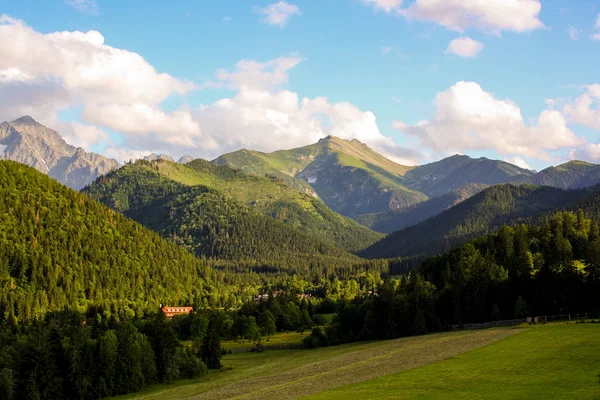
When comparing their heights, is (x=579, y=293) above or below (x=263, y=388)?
above

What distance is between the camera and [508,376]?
65938mm

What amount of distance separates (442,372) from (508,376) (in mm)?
8937

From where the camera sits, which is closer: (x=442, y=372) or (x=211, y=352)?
(x=442, y=372)

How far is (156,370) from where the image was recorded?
375 feet

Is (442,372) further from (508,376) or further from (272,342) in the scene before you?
(272,342)

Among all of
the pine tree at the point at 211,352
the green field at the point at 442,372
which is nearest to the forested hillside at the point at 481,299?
the green field at the point at 442,372

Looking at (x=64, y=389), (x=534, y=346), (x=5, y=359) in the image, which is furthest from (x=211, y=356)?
(x=534, y=346)

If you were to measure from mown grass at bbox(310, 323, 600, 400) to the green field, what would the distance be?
0.31ft

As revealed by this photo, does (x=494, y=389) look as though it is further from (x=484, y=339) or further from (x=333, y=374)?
(x=484, y=339)

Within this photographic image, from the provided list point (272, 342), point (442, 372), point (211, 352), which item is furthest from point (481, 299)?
point (442, 372)

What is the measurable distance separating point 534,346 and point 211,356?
69.6 m

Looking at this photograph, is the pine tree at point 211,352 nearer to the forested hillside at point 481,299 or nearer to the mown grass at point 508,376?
the forested hillside at point 481,299

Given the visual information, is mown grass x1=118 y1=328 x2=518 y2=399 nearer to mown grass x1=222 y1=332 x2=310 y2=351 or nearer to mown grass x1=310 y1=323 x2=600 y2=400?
mown grass x1=310 y1=323 x2=600 y2=400

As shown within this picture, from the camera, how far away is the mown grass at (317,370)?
78.1m
